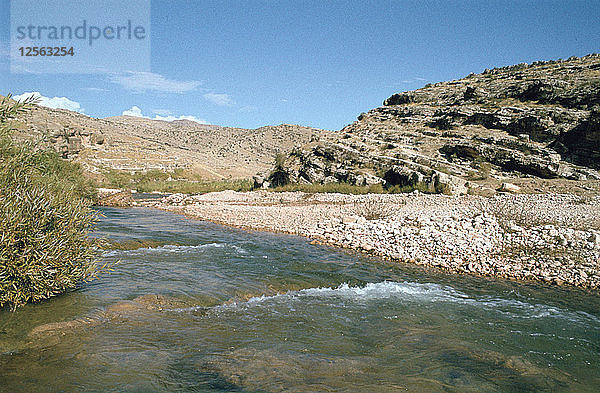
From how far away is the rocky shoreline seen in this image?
1012cm

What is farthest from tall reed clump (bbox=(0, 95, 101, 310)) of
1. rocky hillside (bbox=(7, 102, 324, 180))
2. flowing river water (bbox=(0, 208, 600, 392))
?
rocky hillside (bbox=(7, 102, 324, 180))

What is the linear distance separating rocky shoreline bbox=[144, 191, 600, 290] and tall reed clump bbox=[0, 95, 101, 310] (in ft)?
29.3

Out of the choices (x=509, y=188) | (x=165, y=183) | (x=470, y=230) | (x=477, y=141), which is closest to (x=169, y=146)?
(x=165, y=183)

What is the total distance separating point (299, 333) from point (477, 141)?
1038 inches

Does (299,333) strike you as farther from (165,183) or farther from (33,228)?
(165,183)

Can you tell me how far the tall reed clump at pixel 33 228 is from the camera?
552 cm

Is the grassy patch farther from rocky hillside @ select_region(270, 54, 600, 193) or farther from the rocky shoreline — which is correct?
the rocky shoreline

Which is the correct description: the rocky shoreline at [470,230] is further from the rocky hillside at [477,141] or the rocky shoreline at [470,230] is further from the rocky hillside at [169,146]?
the rocky hillside at [169,146]

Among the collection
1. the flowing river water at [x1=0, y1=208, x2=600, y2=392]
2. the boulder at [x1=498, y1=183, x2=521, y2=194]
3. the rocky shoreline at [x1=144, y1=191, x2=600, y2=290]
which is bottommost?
the flowing river water at [x1=0, y1=208, x2=600, y2=392]

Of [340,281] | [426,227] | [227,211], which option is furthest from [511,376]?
[227,211]

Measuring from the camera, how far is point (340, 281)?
9523mm

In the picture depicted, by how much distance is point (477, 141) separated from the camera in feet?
→ 91.3

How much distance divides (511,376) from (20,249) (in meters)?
7.62

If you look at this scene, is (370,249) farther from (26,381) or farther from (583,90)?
(583,90)
